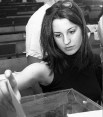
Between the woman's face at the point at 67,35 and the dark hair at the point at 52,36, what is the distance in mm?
18

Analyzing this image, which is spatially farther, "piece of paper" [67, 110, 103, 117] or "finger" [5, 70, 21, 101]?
"piece of paper" [67, 110, 103, 117]

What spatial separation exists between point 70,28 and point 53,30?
65 mm

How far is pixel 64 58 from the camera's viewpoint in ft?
2.92

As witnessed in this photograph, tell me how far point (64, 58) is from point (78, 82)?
115 millimetres

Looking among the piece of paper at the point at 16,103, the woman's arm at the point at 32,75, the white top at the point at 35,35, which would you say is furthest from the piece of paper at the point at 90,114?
the white top at the point at 35,35

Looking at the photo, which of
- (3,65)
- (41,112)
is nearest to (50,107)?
(41,112)

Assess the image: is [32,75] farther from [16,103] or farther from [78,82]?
[16,103]

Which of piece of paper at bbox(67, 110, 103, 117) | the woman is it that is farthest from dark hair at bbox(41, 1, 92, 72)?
piece of paper at bbox(67, 110, 103, 117)

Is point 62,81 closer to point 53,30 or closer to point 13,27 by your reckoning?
point 53,30

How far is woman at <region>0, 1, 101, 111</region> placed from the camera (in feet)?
2.59

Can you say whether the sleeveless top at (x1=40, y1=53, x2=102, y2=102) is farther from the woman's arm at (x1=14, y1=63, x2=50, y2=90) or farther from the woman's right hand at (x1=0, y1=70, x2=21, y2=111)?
the woman's right hand at (x1=0, y1=70, x2=21, y2=111)

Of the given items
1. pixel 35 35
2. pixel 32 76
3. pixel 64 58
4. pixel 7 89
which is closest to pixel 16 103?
pixel 7 89

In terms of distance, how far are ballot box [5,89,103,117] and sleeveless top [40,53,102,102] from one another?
0.16 m

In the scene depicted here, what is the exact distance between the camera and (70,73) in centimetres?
90
